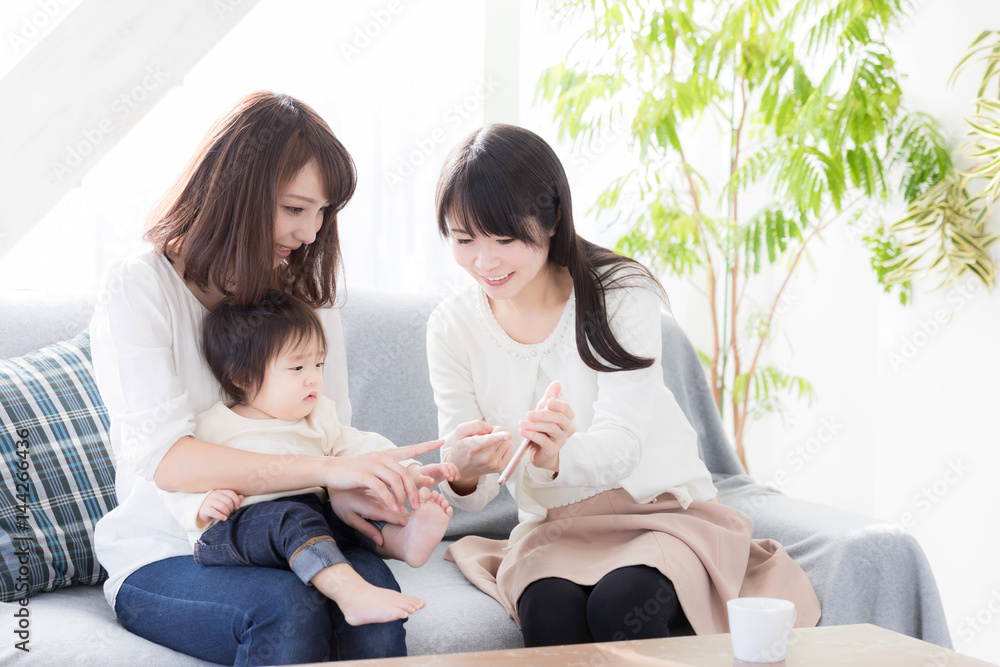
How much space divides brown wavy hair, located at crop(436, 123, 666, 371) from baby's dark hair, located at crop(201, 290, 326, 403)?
30cm

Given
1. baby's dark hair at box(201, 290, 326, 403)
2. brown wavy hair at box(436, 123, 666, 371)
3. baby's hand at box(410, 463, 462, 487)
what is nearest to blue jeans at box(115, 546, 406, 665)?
baby's hand at box(410, 463, 462, 487)

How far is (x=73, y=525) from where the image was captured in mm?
1345

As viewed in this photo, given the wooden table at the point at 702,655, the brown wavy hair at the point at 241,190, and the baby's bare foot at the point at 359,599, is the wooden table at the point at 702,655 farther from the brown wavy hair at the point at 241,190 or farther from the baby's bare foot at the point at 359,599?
the brown wavy hair at the point at 241,190

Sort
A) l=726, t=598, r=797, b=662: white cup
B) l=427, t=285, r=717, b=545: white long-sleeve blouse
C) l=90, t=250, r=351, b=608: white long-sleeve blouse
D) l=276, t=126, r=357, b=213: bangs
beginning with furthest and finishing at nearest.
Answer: l=427, t=285, r=717, b=545: white long-sleeve blouse < l=276, t=126, r=357, b=213: bangs < l=90, t=250, r=351, b=608: white long-sleeve blouse < l=726, t=598, r=797, b=662: white cup

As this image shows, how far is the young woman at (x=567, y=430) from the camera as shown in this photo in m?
1.23

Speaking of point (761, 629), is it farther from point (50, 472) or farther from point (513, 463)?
point (50, 472)

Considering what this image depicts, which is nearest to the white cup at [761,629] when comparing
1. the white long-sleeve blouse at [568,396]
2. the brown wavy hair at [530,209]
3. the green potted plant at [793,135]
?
the white long-sleeve blouse at [568,396]

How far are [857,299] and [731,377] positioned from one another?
60 centimetres

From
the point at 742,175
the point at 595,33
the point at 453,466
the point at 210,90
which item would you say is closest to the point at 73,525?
the point at 453,466

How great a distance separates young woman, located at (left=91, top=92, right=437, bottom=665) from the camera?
1.07 metres

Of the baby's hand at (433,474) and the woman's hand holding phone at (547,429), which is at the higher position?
the woman's hand holding phone at (547,429)

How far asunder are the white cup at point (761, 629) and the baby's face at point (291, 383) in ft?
2.23

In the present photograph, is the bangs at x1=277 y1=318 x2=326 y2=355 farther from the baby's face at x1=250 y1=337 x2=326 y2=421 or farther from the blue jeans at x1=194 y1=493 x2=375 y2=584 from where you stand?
the blue jeans at x1=194 y1=493 x2=375 y2=584

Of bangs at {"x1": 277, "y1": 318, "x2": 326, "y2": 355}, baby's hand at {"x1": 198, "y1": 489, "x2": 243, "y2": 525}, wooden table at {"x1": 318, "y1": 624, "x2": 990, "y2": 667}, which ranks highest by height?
bangs at {"x1": 277, "y1": 318, "x2": 326, "y2": 355}
